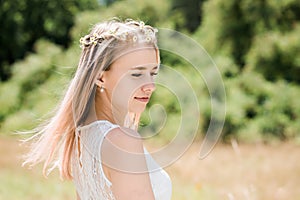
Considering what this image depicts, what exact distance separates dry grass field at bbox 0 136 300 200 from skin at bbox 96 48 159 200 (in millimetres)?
2170

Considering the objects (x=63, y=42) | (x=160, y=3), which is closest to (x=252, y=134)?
(x=160, y=3)

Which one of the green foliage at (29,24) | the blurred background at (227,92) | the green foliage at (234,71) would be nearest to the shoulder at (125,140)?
the blurred background at (227,92)

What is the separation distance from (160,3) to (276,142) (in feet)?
9.16

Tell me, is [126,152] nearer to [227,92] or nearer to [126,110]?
[126,110]

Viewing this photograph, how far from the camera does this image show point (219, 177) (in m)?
4.07

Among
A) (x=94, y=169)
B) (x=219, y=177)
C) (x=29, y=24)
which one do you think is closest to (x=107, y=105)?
Answer: (x=94, y=169)

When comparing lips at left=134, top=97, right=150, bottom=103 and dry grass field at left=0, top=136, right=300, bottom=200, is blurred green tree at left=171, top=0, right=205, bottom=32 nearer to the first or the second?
dry grass field at left=0, top=136, right=300, bottom=200

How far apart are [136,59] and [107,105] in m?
0.11

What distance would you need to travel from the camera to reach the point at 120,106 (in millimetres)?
1004

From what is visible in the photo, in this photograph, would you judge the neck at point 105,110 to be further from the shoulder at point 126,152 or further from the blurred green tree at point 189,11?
the blurred green tree at point 189,11

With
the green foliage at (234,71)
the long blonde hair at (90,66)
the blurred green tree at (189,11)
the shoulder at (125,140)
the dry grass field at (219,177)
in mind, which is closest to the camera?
the shoulder at (125,140)

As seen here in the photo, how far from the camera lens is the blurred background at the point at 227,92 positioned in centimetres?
398

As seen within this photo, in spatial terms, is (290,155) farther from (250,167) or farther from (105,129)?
(105,129)

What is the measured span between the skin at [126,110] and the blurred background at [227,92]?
2428 millimetres
